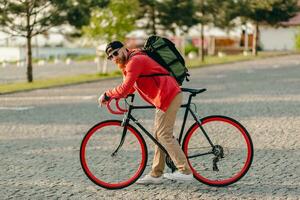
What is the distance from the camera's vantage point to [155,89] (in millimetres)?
5309

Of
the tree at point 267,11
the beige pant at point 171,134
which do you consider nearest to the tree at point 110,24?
the beige pant at point 171,134

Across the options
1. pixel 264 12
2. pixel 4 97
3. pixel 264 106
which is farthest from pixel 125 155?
pixel 264 12

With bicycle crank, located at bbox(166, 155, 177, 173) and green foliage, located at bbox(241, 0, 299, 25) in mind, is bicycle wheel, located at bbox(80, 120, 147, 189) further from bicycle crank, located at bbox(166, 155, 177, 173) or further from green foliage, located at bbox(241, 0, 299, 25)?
green foliage, located at bbox(241, 0, 299, 25)

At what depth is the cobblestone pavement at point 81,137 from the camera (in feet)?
18.0

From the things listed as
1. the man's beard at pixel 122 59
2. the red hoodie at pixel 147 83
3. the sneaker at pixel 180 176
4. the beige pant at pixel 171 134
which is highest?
the man's beard at pixel 122 59

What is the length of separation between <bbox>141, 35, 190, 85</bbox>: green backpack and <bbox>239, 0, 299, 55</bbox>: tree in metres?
39.8

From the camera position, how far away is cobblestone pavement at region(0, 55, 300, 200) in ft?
18.0

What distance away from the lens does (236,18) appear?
47.6m

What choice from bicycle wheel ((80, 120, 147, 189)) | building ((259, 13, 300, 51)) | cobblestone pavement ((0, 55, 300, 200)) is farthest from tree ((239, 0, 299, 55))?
bicycle wheel ((80, 120, 147, 189))

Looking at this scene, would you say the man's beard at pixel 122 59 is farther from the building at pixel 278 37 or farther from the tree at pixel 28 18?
the building at pixel 278 37

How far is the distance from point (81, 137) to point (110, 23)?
54.1 feet

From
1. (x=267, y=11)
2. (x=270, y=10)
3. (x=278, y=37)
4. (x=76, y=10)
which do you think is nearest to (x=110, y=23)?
(x=76, y=10)

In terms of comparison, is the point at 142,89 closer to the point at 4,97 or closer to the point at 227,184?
the point at 227,184

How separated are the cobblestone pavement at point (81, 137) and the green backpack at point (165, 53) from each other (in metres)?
1.27
